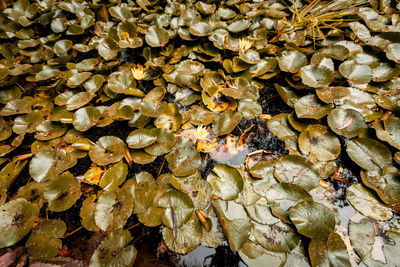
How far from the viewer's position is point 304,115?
1.43 metres

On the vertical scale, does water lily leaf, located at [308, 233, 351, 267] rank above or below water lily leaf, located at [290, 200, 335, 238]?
below

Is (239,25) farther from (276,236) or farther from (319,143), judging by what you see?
(276,236)

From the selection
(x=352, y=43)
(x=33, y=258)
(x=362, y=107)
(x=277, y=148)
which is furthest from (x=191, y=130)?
(x=352, y=43)

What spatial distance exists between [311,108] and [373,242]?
3.29ft

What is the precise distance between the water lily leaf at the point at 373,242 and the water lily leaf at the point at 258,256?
48 centimetres

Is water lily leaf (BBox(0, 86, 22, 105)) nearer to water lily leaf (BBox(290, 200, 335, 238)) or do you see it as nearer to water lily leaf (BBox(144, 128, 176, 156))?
water lily leaf (BBox(144, 128, 176, 156))

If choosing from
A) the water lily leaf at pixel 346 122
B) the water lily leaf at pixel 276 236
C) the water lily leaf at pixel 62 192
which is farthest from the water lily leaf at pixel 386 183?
the water lily leaf at pixel 62 192

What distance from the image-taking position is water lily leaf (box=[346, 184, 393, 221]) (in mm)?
1153

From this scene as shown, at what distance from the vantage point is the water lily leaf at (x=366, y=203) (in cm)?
115

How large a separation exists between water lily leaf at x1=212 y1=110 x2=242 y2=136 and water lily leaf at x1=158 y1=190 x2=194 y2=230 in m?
0.60

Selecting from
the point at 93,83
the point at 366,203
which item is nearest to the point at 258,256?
the point at 366,203

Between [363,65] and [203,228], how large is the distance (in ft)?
6.63

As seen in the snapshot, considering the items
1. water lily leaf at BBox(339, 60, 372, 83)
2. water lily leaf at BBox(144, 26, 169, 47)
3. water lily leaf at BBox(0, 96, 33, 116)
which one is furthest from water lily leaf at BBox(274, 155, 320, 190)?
water lily leaf at BBox(0, 96, 33, 116)

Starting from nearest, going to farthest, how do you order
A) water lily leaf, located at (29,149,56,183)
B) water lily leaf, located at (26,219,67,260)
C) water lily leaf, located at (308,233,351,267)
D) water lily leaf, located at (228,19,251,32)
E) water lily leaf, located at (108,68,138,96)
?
1. water lily leaf, located at (308,233,351,267)
2. water lily leaf, located at (26,219,67,260)
3. water lily leaf, located at (29,149,56,183)
4. water lily leaf, located at (108,68,138,96)
5. water lily leaf, located at (228,19,251,32)
